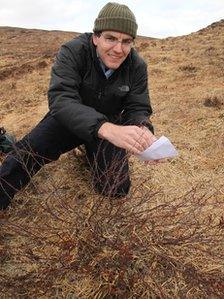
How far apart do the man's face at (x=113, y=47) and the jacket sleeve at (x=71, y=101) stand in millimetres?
262

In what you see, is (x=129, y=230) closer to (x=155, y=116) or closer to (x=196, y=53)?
(x=155, y=116)

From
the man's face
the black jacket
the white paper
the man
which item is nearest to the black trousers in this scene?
the man

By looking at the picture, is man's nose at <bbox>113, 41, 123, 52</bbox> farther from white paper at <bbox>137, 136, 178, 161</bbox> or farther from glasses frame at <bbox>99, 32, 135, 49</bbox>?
white paper at <bbox>137, 136, 178, 161</bbox>

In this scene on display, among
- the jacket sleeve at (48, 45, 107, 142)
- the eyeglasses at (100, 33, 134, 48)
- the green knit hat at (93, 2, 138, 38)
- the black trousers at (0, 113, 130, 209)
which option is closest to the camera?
the jacket sleeve at (48, 45, 107, 142)

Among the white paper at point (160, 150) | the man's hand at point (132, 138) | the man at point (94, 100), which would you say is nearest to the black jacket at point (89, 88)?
the man at point (94, 100)

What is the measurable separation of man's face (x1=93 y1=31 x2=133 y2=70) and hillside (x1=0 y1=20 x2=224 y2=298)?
1071 millimetres

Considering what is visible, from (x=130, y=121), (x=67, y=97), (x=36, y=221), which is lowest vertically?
(x=36, y=221)

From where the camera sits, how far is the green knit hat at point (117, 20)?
386cm

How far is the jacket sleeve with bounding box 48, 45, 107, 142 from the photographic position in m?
3.54

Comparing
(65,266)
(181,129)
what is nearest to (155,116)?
(181,129)

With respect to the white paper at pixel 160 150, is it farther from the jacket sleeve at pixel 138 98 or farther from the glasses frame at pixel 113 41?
the jacket sleeve at pixel 138 98

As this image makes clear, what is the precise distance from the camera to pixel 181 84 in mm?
10203

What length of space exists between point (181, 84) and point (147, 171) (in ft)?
17.1

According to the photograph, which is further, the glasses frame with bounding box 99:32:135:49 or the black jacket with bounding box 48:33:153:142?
the glasses frame with bounding box 99:32:135:49
